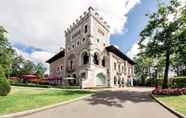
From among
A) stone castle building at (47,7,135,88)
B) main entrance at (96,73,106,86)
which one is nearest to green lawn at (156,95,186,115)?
stone castle building at (47,7,135,88)

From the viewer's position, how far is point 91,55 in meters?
44.2

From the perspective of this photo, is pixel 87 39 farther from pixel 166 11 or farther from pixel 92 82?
pixel 166 11

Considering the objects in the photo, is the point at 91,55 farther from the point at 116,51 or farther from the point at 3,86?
the point at 3,86

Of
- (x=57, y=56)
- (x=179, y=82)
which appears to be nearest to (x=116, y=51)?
(x=57, y=56)

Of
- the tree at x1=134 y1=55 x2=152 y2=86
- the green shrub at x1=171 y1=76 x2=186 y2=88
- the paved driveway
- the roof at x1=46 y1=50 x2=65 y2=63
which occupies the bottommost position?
the paved driveway

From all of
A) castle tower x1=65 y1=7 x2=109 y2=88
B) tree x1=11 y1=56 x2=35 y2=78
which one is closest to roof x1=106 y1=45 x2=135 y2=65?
castle tower x1=65 y1=7 x2=109 y2=88

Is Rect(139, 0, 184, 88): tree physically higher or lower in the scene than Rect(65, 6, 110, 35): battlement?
lower

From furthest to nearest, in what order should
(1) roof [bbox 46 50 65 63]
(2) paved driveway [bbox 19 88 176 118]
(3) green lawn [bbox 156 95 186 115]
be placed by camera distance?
(1) roof [bbox 46 50 65 63], (3) green lawn [bbox 156 95 186 115], (2) paved driveway [bbox 19 88 176 118]

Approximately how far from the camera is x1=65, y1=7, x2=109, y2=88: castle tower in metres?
44.1

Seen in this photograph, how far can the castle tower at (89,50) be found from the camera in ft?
145

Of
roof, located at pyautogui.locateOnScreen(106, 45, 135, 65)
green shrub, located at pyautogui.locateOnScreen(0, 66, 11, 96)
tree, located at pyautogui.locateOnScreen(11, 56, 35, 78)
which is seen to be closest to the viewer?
green shrub, located at pyautogui.locateOnScreen(0, 66, 11, 96)

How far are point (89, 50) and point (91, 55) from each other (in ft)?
3.46

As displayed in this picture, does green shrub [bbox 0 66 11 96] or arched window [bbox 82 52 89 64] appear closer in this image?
green shrub [bbox 0 66 11 96]

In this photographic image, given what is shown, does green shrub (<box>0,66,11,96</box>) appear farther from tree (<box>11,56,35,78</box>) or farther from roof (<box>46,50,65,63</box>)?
tree (<box>11,56,35,78</box>)
